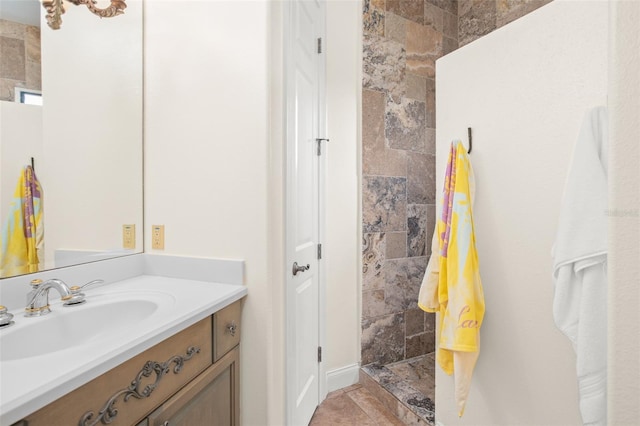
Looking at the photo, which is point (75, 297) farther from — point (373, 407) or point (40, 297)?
point (373, 407)

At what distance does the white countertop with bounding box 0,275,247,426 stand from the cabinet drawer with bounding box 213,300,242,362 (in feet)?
0.14

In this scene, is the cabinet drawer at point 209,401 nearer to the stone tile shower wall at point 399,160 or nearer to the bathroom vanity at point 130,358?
the bathroom vanity at point 130,358

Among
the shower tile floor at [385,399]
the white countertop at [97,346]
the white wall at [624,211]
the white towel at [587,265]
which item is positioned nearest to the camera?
the white wall at [624,211]

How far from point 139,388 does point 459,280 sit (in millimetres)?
1127

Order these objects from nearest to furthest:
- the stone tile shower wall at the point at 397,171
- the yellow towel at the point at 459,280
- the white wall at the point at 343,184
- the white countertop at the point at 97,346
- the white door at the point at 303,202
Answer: the white countertop at the point at 97,346 → the yellow towel at the point at 459,280 → the white door at the point at 303,202 → the white wall at the point at 343,184 → the stone tile shower wall at the point at 397,171

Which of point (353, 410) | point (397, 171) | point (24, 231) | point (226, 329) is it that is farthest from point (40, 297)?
point (397, 171)

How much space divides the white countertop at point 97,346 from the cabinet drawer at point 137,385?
4 centimetres

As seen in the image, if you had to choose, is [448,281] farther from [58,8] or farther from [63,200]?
[58,8]

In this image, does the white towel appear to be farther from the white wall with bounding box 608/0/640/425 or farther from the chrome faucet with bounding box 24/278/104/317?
the chrome faucet with bounding box 24/278/104/317

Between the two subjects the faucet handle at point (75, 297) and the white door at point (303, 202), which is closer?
the faucet handle at point (75, 297)

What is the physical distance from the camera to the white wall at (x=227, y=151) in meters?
1.33

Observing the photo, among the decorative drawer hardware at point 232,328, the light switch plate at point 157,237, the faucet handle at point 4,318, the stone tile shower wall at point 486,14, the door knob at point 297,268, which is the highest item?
the stone tile shower wall at point 486,14

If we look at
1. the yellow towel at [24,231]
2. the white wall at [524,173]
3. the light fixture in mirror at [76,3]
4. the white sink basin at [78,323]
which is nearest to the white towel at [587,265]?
the white wall at [524,173]

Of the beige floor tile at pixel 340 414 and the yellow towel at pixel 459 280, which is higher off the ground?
the yellow towel at pixel 459 280
